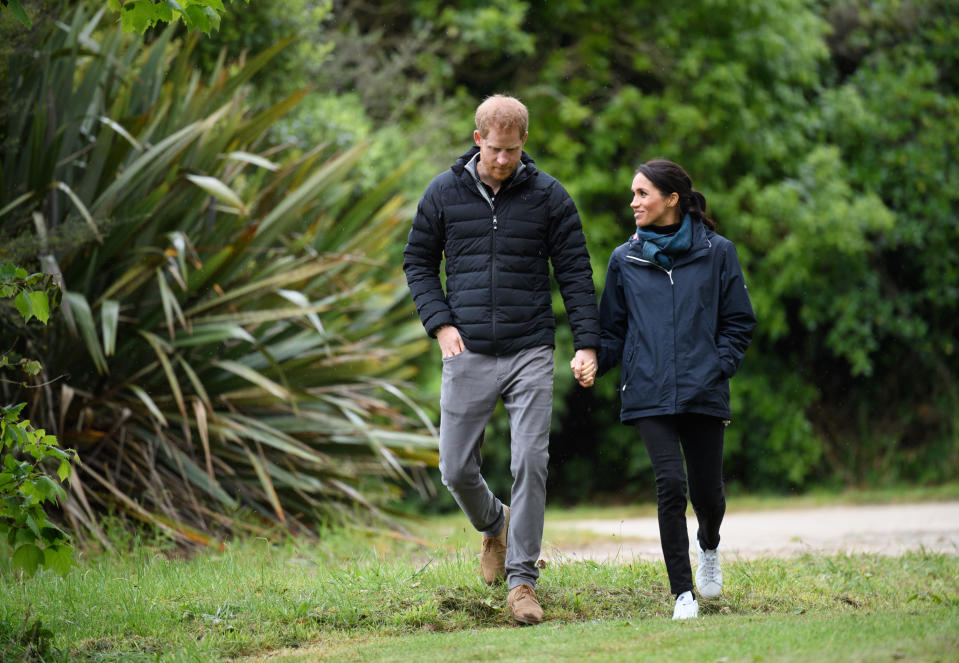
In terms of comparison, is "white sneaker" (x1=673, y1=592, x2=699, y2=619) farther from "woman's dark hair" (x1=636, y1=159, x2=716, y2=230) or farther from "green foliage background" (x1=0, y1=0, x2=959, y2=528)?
"green foliage background" (x1=0, y1=0, x2=959, y2=528)

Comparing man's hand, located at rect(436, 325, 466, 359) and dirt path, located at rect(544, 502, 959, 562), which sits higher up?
man's hand, located at rect(436, 325, 466, 359)

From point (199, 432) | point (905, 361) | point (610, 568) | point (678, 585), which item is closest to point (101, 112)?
point (199, 432)

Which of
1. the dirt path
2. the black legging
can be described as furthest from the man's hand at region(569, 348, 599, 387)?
the dirt path

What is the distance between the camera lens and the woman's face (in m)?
4.92

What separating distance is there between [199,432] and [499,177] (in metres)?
3.31

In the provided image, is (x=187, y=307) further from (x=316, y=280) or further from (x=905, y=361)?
(x=905, y=361)

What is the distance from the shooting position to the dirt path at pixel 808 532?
7.43 metres

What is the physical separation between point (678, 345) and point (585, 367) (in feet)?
1.26

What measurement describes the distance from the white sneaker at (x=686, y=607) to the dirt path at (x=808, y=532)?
4.12 feet

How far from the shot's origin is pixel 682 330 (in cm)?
470

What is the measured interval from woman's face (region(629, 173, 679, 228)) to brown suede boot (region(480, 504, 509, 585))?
1468 mm

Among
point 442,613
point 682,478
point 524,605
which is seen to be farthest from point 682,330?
point 442,613

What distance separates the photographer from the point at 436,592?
196 inches

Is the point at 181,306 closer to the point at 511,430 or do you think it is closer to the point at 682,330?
the point at 511,430
